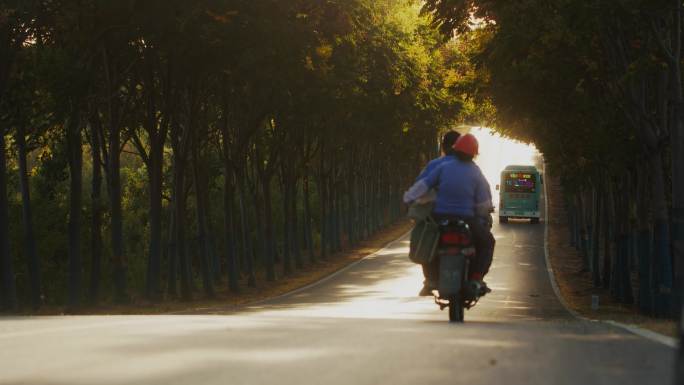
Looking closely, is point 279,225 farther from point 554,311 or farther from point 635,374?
point 635,374

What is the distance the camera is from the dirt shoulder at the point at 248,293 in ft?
93.4

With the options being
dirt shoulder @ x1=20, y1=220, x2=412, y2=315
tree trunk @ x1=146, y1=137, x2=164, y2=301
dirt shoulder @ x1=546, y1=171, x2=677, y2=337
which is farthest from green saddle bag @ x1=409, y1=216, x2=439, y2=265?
tree trunk @ x1=146, y1=137, x2=164, y2=301

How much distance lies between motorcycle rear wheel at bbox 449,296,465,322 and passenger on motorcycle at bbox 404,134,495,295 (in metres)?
0.25

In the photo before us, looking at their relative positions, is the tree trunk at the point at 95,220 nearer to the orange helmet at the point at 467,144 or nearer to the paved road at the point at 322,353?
the paved road at the point at 322,353

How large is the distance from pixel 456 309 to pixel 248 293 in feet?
89.5

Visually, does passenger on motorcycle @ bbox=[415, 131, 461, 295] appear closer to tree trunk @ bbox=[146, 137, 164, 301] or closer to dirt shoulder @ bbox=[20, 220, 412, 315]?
dirt shoulder @ bbox=[20, 220, 412, 315]

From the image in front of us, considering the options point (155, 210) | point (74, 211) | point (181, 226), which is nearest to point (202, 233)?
point (181, 226)

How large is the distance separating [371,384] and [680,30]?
660 inches

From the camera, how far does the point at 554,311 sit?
1167 inches

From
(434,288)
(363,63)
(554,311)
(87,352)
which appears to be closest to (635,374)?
(87,352)

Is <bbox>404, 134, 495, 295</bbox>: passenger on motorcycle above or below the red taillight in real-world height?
above

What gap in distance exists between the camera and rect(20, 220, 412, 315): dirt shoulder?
28.5 metres

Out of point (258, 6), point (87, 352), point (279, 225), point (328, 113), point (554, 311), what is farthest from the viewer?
point (279, 225)

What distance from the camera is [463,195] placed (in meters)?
12.0
